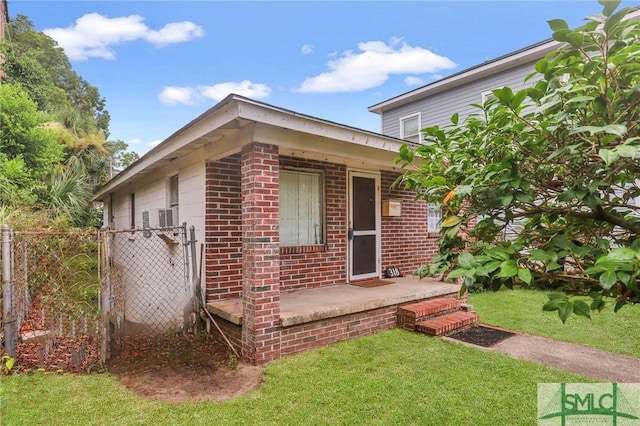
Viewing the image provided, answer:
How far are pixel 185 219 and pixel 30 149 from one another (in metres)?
8.49

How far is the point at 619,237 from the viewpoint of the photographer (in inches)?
53.5

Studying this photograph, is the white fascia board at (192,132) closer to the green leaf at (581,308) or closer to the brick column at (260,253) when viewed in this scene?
the brick column at (260,253)

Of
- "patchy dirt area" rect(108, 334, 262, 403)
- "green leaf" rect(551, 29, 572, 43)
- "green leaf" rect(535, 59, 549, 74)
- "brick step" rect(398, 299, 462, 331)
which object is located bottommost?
"patchy dirt area" rect(108, 334, 262, 403)

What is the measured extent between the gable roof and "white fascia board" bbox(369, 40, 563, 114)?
22.2 feet

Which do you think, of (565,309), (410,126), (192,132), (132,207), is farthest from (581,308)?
(410,126)

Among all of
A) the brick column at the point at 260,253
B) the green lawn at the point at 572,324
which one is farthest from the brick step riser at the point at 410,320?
the brick column at the point at 260,253

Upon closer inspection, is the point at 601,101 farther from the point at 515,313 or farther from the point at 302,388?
the point at 515,313

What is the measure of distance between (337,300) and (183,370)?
2.10 m

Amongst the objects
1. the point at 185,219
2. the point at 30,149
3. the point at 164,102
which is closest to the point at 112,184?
the point at 30,149

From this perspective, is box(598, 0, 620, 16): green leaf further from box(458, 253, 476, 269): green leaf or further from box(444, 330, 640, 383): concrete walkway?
box(444, 330, 640, 383): concrete walkway

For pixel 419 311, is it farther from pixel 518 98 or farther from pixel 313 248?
pixel 518 98

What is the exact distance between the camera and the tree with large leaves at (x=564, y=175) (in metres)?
1.08

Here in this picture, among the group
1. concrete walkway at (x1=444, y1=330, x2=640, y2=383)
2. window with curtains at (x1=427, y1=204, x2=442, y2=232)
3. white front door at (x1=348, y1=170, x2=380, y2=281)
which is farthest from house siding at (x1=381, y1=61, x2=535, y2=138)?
concrete walkway at (x1=444, y1=330, x2=640, y2=383)

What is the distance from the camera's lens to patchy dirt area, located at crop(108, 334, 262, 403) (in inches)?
127
